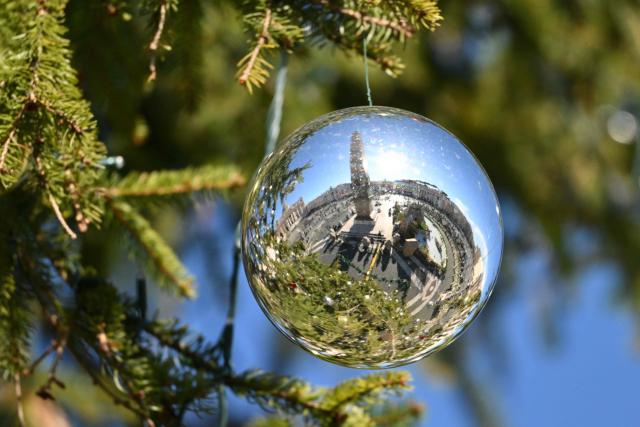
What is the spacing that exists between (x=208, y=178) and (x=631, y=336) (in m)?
2.15

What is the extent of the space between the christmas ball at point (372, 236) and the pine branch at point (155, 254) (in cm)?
29

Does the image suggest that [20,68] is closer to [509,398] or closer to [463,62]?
[463,62]

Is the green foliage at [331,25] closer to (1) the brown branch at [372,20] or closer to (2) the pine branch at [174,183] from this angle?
(1) the brown branch at [372,20]

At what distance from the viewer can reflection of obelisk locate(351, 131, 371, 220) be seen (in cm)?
83

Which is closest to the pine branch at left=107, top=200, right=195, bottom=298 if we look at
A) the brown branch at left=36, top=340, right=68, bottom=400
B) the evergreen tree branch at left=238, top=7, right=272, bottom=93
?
the brown branch at left=36, top=340, right=68, bottom=400

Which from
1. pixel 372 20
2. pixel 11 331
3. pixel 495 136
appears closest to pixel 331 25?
pixel 372 20

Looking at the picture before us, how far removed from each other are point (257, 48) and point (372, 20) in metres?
0.15

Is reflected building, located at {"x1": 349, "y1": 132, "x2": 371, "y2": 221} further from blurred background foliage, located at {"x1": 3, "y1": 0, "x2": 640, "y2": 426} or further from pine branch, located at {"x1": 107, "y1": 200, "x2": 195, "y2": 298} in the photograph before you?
blurred background foliage, located at {"x1": 3, "y1": 0, "x2": 640, "y2": 426}

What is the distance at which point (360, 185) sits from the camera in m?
0.84

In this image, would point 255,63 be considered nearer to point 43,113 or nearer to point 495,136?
point 43,113

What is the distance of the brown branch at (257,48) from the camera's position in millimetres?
937

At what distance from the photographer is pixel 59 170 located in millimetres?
912

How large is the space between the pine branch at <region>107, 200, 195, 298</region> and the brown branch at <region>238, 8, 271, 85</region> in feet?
0.98

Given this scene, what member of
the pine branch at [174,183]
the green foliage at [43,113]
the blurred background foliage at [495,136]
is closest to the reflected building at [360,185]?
the green foliage at [43,113]
